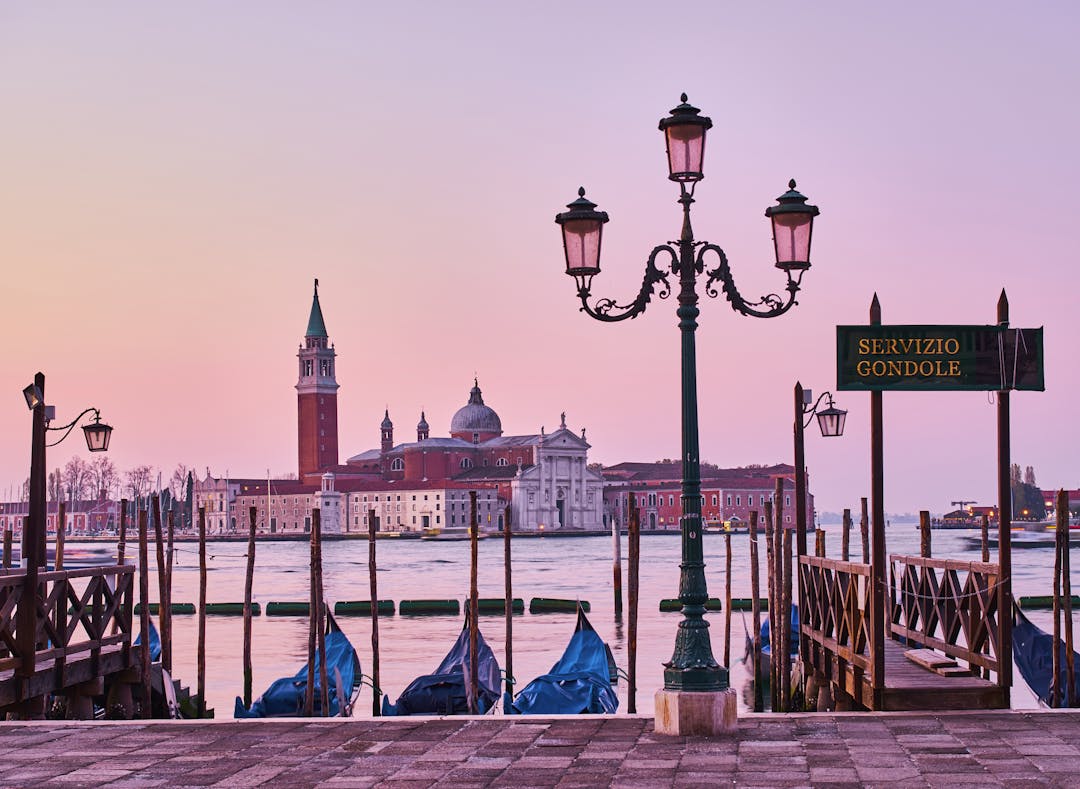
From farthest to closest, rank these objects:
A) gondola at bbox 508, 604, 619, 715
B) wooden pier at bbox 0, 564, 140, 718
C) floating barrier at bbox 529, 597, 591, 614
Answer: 1. floating barrier at bbox 529, 597, 591, 614
2. gondola at bbox 508, 604, 619, 715
3. wooden pier at bbox 0, 564, 140, 718

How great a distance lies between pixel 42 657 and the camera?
11000mm

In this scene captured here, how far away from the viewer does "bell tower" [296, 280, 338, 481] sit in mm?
117188

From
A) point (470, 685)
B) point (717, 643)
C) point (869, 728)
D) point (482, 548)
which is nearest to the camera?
point (869, 728)

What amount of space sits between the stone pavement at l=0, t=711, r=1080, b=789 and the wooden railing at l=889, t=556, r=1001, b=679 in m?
1.07

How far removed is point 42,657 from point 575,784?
5891mm

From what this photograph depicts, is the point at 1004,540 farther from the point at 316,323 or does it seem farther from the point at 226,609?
the point at 316,323

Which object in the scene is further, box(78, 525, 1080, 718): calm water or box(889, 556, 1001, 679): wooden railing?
box(78, 525, 1080, 718): calm water

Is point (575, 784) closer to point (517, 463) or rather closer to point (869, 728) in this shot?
→ point (869, 728)

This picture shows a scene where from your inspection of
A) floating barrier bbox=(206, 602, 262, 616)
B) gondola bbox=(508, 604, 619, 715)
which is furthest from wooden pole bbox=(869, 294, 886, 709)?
floating barrier bbox=(206, 602, 262, 616)

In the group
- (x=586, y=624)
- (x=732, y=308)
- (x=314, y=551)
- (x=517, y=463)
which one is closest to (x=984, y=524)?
(x=586, y=624)

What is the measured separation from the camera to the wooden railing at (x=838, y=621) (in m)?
10.2

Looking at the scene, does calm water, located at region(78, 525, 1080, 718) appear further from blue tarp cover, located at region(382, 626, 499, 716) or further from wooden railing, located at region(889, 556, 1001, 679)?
wooden railing, located at region(889, 556, 1001, 679)

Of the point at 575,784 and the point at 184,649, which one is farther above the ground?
the point at 575,784

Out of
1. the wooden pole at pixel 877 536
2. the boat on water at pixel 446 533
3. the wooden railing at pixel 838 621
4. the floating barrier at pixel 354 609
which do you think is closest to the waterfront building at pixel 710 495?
the boat on water at pixel 446 533
